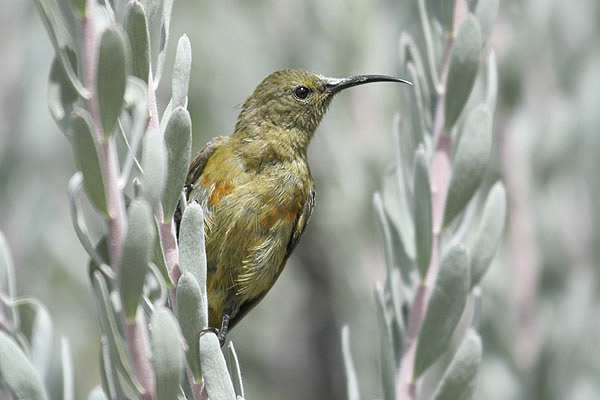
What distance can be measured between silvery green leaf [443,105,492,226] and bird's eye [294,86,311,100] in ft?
5.03

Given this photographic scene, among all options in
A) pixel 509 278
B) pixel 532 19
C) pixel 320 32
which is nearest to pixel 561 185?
pixel 509 278

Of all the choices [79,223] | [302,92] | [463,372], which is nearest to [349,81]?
[302,92]

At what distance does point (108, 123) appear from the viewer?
3.43ft

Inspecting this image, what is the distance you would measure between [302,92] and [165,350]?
1.89 metres

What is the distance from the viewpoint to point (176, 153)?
114 cm

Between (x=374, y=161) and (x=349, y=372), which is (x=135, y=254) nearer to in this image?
(x=349, y=372)

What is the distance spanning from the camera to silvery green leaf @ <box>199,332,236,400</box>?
1.12 m

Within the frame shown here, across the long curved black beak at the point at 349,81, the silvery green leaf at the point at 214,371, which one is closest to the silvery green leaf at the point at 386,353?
the silvery green leaf at the point at 214,371

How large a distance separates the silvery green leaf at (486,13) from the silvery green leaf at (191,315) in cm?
67

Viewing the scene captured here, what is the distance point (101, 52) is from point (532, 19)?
2.09 metres

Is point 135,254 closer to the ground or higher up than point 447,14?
closer to the ground

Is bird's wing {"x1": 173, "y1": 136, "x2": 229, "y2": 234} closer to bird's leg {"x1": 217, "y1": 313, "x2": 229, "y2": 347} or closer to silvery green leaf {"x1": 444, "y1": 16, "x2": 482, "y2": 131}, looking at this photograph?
bird's leg {"x1": 217, "y1": 313, "x2": 229, "y2": 347}

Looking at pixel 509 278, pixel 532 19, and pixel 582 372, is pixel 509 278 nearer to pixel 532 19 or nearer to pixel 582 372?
pixel 582 372

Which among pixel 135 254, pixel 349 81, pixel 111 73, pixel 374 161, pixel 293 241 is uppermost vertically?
pixel 111 73
